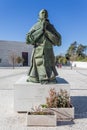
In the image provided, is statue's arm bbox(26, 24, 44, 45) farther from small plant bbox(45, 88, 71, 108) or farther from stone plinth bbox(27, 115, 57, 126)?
stone plinth bbox(27, 115, 57, 126)

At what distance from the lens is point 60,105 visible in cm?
616

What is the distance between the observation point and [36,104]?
6.75 meters

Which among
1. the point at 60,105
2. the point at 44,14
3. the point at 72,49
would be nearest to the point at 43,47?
the point at 44,14

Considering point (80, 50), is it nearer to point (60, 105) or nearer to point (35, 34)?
point (35, 34)

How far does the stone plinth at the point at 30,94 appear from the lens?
670cm

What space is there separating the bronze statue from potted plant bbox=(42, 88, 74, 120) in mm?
708

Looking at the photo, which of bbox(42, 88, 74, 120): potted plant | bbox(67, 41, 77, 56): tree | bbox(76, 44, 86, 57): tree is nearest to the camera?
bbox(42, 88, 74, 120): potted plant

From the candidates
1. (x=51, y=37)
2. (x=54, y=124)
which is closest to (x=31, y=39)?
(x=51, y=37)

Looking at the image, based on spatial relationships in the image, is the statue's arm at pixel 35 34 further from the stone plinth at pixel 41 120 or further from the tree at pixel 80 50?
the tree at pixel 80 50

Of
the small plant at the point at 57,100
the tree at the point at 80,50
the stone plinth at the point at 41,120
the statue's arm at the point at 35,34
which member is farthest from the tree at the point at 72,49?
the stone plinth at the point at 41,120

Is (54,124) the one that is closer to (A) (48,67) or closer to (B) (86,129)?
(B) (86,129)

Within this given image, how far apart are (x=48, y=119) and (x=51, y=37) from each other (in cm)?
246

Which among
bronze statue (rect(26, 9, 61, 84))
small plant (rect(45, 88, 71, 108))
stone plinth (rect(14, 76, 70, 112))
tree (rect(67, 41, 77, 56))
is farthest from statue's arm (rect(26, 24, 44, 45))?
tree (rect(67, 41, 77, 56))

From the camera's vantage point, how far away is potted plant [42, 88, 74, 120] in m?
5.99
